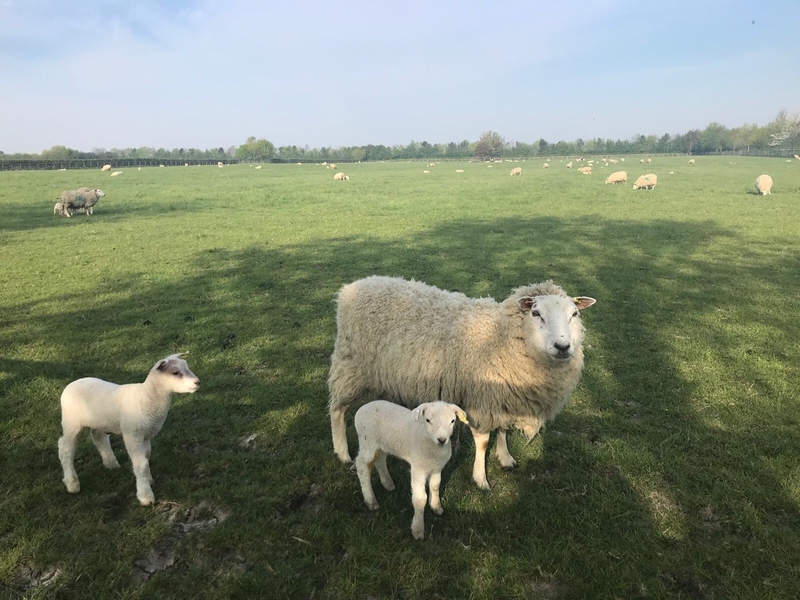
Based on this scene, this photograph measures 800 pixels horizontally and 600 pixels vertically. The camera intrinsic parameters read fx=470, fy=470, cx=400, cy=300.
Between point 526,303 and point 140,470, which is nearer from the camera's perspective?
point 140,470

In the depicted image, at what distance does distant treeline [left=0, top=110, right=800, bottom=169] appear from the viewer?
11088 centimetres

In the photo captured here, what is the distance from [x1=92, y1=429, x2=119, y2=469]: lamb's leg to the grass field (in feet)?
0.36

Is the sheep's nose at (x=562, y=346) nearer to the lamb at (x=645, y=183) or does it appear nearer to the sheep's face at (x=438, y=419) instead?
the sheep's face at (x=438, y=419)

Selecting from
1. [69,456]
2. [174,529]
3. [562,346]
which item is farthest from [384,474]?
[69,456]

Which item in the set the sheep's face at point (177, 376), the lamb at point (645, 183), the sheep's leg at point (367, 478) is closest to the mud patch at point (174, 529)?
the sheep's face at point (177, 376)

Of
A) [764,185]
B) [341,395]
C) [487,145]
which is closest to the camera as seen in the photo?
[341,395]

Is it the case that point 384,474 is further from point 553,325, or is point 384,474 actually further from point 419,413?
point 553,325

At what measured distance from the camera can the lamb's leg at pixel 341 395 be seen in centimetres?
488

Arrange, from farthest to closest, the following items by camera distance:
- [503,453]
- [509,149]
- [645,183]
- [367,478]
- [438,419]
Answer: [509,149] < [645,183] < [503,453] < [367,478] < [438,419]

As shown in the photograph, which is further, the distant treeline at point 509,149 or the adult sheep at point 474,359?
the distant treeline at point 509,149

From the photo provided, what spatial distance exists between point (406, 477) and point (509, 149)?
158967 millimetres

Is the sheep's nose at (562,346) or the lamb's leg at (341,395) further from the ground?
the sheep's nose at (562,346)

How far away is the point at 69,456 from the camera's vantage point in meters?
4.16

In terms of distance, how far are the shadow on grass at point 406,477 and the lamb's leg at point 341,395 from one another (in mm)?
168
